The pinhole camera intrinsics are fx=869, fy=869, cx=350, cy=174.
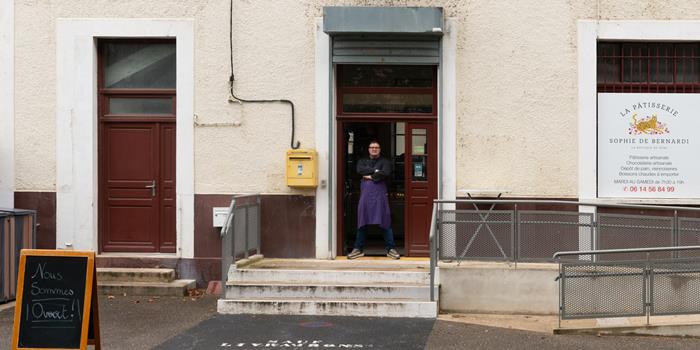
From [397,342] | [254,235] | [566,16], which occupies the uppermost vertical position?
[566,16]

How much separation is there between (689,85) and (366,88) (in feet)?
14.8

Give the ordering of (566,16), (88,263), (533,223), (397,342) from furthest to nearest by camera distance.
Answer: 1. (566,16)
2. (533,223)
3. (397,342)
4. (88,263)

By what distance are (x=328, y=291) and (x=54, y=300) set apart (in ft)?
12.7

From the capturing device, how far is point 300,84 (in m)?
12.1

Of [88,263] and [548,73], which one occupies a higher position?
[548,73]

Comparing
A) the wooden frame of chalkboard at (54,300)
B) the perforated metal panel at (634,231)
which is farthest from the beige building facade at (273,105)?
the wooden frame of chalkboard at (54,300)

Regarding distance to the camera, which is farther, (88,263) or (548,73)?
(548,73)

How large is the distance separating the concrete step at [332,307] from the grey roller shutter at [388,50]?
344 centimetres


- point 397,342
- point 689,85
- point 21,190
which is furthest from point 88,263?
point 689,85

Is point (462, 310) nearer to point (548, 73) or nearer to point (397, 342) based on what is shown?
point (397, 342)

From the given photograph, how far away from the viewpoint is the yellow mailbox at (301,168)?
11852 millimetres

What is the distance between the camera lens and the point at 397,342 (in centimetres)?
906

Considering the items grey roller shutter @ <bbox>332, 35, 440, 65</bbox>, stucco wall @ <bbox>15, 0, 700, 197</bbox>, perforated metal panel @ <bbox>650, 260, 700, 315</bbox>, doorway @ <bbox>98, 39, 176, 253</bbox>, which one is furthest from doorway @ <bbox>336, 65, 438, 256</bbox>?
perforated metal panel @ <bbox>650, 260, 700, 315</bbox>

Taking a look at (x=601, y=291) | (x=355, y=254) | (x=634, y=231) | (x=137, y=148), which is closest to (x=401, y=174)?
(x=355, y=254)
